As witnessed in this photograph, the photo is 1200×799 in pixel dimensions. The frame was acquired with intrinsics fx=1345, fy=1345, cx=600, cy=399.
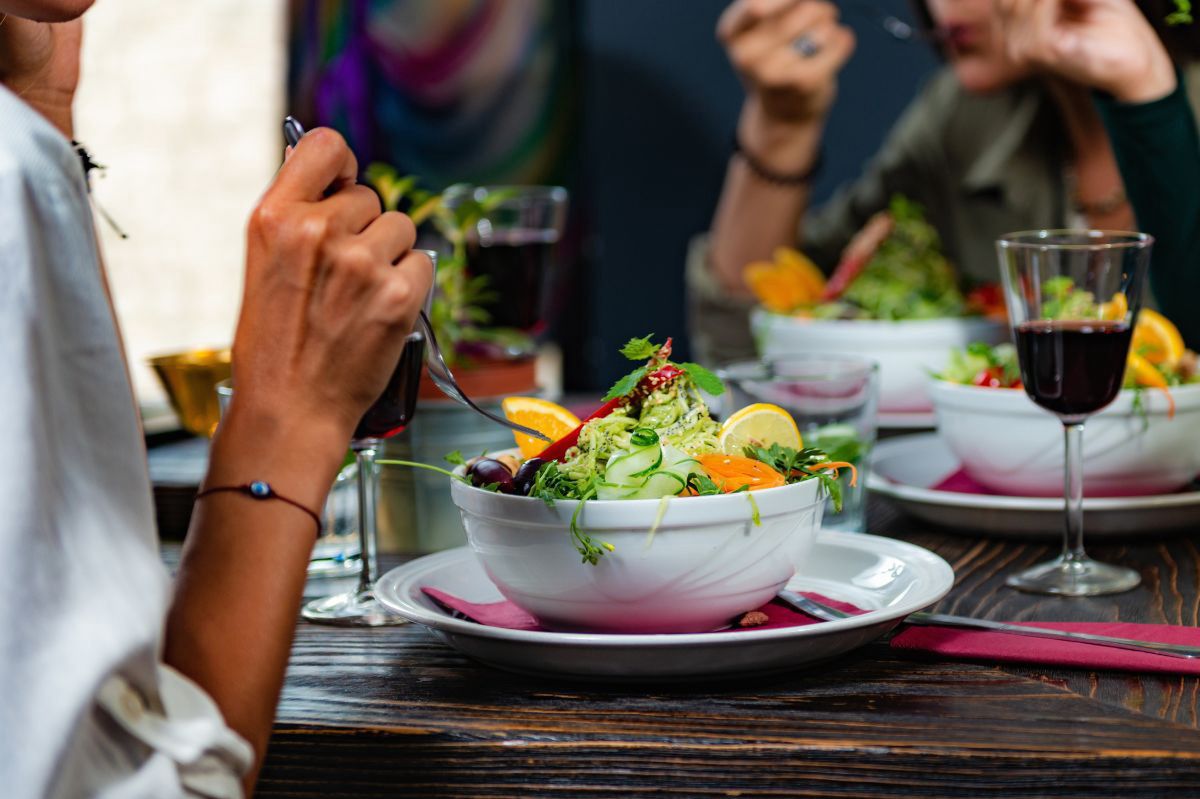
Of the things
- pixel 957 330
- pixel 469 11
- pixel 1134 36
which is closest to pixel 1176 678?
pixel 957 330

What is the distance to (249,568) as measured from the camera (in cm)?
73

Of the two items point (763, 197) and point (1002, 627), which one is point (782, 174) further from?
point (1002, 627)

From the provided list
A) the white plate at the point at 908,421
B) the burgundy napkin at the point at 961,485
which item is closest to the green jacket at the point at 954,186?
the white plate at the point at 908,421

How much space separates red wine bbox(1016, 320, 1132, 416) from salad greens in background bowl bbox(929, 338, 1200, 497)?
111 mm

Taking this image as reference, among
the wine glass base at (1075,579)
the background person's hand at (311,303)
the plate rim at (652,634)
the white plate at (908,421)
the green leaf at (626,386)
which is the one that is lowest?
the wine glass base at (1075,579)

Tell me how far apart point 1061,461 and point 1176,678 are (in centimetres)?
45

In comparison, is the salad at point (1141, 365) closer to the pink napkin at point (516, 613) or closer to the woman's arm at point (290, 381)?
the pink napkin at point (516, 613)

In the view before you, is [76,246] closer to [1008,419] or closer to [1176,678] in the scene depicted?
[1176,678]

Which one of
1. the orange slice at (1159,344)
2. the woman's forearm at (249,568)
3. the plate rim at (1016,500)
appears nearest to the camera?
the woman's forearm at (249,568)

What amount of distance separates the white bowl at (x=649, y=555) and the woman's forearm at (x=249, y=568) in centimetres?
16

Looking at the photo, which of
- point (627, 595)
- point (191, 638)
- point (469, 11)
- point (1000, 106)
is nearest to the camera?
point (191, 638)

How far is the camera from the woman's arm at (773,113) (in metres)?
2.67

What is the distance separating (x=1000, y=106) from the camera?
2912 millimetres

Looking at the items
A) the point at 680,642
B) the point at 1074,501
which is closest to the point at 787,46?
the point at 1074,501
